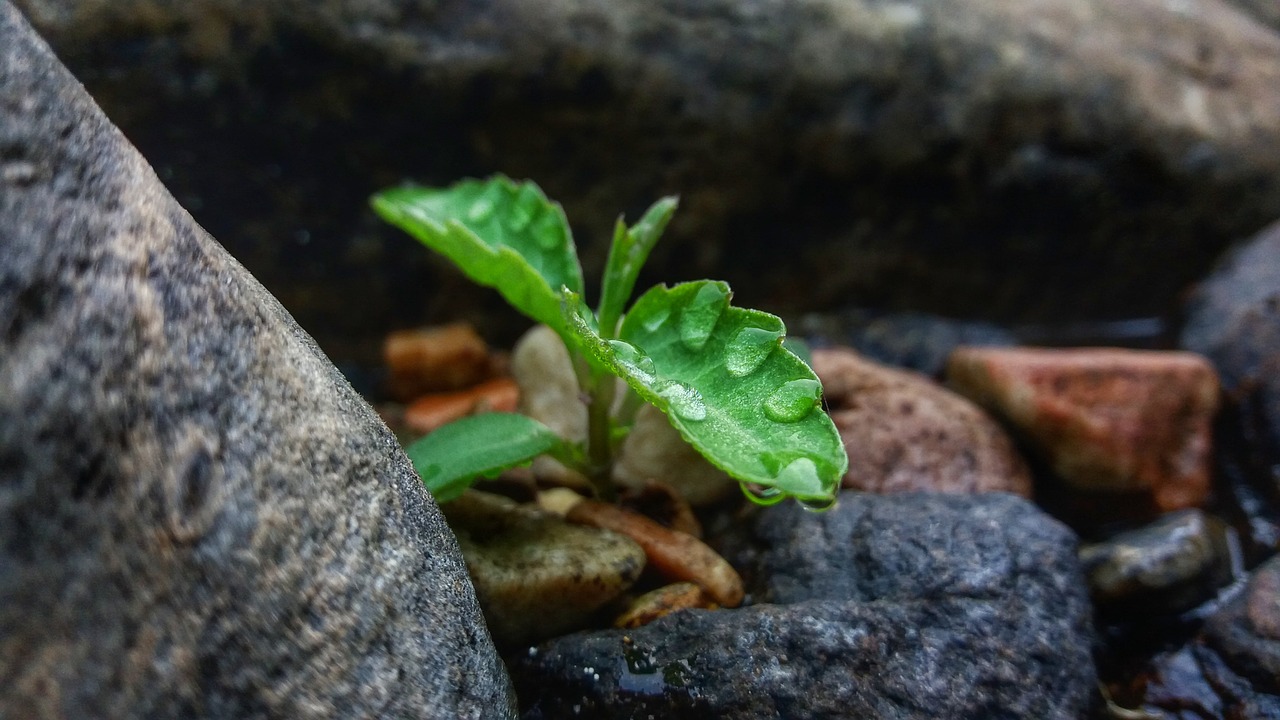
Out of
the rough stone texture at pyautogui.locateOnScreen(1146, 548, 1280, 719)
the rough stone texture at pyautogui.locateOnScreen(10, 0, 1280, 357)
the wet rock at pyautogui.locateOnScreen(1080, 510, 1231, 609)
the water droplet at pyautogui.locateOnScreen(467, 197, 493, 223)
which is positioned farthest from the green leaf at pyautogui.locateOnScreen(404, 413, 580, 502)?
the rough stone texture at pyautogui.locateOnScreen(1146, 548, 1280, 719)

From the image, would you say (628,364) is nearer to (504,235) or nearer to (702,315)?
(702,315)

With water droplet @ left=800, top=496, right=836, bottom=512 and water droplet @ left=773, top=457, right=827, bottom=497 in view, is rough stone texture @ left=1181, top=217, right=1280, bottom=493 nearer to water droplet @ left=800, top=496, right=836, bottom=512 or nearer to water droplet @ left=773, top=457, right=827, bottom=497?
water droplet @ left=800, top=496, right=836, bottom=512

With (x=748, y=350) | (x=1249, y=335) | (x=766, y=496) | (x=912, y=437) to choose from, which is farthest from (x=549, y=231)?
(x=1249, y=335)

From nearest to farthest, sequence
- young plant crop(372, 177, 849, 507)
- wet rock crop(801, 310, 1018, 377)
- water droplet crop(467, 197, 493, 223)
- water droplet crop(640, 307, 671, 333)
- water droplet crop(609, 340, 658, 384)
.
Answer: young plant crop(372, 177, 849, 507), water droplet crop(609, 340, 658, 384), water droplet crop(640, 307, 671, 333), water droplet crop(467, 197, 493, 223), wet rock crop(801, 310, 1018, 377)

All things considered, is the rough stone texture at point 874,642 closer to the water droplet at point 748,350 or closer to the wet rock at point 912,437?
the wet rock at point 912,437

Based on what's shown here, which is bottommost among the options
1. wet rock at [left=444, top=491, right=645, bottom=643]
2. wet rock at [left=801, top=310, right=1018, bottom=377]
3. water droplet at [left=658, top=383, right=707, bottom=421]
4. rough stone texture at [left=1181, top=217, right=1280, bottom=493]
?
wet rock at [left=801, top=310, right=1018, bottom=377]

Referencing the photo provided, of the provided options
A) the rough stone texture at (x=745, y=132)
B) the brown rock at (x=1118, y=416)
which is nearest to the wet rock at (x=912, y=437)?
the brown rock at (x=1118, y=416)
